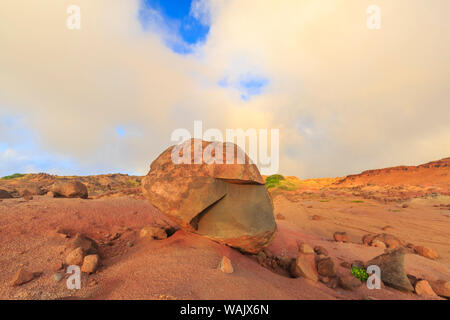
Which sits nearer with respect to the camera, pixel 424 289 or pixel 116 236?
pixel 424 289

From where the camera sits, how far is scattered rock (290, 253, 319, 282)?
3.43m

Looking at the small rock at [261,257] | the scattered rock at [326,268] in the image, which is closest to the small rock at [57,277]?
the small rock at [261,257]

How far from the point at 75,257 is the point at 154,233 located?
145 centimetres

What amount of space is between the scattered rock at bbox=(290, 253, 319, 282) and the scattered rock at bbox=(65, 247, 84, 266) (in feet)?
11.4

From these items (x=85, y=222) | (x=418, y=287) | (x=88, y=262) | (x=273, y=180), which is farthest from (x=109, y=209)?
(x=273, y=180)

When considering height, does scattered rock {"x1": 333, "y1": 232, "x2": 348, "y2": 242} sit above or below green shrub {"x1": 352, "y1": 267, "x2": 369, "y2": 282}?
below

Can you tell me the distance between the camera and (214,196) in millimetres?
3537

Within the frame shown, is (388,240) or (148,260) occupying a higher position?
(148,260)

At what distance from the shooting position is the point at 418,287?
10.9ft

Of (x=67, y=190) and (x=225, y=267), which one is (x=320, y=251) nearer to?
(x=225, y=267)

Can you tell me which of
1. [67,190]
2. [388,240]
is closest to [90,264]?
[67,190]

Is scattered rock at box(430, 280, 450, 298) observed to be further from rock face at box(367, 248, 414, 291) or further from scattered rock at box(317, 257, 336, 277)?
scattered rock at box(317, 257, 336, 277)

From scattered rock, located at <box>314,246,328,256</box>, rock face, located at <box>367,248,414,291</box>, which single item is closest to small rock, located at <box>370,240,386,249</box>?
scattered rock, located at <box>314,246,328,256</box>
